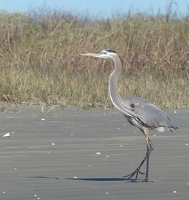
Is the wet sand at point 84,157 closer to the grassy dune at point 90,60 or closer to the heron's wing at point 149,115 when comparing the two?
the heron's wing at point 149,115

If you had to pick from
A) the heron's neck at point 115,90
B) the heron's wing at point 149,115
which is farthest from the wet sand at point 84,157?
the heron's neck at point 115,90

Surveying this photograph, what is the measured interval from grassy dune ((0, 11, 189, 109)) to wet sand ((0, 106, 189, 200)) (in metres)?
1.21

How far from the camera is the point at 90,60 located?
17172mm

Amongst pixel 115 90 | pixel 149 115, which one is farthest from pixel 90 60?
pixel 149 115

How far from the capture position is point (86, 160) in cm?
836

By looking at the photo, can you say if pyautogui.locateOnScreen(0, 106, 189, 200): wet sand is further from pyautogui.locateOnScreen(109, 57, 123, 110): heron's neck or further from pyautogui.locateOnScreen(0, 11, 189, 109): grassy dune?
pyautogui.locateOnScreen(0, 11, 189, 109): grassy dune

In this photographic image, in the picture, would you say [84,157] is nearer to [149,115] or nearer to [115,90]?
[115,90]

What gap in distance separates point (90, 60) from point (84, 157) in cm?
874

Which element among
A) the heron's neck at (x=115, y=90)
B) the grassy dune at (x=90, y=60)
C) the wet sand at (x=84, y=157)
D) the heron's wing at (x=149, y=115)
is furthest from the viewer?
the grassy dune at (x=90, y=60)

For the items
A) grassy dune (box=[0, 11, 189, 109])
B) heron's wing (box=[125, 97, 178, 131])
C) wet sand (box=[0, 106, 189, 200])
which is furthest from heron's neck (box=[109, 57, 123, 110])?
grassy dune (box=[0, 11, 189, 109])

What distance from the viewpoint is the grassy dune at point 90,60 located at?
46.4ft

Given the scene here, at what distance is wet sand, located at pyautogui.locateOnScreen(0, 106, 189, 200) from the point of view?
6.68 m

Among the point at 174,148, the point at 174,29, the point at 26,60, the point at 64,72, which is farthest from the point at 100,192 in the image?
the point at 174,29

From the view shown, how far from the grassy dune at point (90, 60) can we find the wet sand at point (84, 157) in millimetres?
1210
